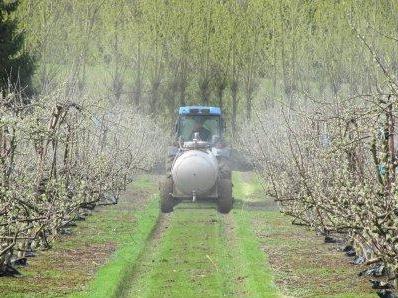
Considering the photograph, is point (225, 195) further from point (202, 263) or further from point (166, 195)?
point (202, 263)

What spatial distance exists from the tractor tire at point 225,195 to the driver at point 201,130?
16.8 feet

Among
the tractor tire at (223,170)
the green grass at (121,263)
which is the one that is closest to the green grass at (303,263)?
the tractor tire at (223,170)

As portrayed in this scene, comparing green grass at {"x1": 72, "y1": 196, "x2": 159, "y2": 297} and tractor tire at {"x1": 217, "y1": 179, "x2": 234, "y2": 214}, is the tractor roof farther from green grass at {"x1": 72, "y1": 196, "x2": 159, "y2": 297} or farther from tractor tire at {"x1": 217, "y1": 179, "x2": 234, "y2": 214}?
green grass at {"x1": 72, "y1": 196, "x2": 159, "y2": 297}

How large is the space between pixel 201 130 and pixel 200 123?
1.04 ft

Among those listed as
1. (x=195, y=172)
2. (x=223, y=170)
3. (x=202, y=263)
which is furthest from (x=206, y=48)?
(x=202, y=263)

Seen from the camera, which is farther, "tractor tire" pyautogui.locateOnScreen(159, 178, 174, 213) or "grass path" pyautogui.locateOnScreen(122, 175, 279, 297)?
"tractor tire" pyautogui.locateOnScreen(159, 178, 174, 213)

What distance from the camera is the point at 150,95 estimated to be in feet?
212

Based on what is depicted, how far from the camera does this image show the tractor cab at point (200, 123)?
3450 cm

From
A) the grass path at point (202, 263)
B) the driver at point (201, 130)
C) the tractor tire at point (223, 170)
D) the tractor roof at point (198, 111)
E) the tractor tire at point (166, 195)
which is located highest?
the tractor roof at point (198, 111)

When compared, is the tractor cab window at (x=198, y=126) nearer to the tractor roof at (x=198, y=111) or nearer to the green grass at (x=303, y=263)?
the tractor roof at (x=198, y=111)

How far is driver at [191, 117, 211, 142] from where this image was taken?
1360 inches

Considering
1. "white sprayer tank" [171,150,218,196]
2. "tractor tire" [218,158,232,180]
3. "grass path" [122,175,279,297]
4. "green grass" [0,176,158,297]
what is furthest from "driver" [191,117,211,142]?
"white sprayer tank" [171,150,218,196]

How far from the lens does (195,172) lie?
28.2 m

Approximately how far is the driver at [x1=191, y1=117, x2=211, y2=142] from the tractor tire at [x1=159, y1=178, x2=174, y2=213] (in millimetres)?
4994
